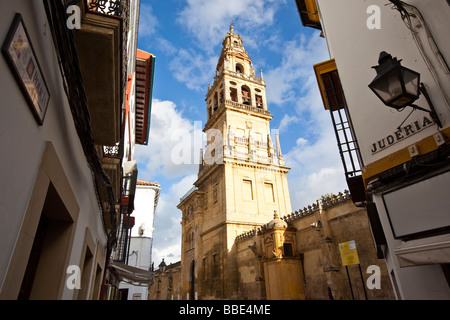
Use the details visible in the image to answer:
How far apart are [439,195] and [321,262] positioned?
1255 centimetres

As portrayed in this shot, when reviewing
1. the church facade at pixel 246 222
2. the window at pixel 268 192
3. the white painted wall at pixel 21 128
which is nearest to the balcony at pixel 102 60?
the white painted wall at pixel 21 128

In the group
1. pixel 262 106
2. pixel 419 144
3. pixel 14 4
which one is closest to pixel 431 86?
pixel 419 144

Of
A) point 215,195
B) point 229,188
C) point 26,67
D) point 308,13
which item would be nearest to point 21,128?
point 26,67

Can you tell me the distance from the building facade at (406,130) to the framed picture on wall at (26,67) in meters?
3.71

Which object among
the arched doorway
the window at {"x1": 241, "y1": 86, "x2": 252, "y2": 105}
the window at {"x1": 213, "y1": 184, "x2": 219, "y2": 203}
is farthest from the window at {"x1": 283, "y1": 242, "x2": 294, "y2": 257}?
the window at {"x1": 241, "y1": 86, "x2": 252, "y2": 105}

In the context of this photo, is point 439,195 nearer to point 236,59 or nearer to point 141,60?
point 141,60

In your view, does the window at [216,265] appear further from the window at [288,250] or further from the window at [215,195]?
the window at [288,250]

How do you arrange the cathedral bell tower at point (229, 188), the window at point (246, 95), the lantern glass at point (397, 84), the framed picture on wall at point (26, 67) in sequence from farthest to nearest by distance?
the window at point (246, 95) → the cathedral bell tower at point (229, 188) → the lantern glass at point (397, 84) → the framed picture on wall at point (26, 67)

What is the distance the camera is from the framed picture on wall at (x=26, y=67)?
1.39 meters

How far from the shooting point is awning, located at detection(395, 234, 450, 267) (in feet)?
10.0

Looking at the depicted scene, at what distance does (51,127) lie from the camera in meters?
2.17

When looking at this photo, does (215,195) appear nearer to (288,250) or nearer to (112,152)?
(288,250)

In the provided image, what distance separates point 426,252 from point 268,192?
2279 centimetres

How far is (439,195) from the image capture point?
3.59 meters
